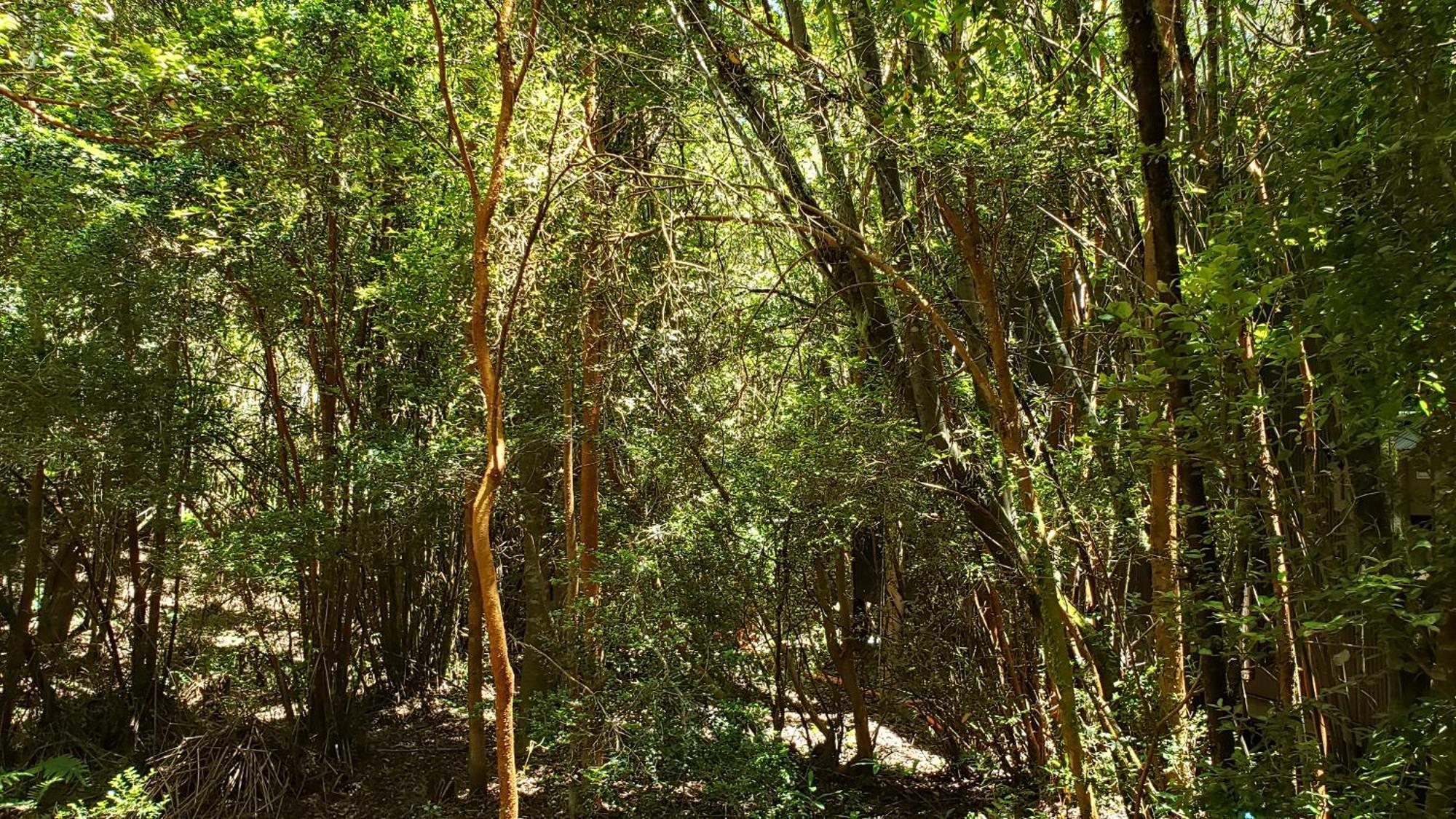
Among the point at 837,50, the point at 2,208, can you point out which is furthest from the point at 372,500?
the point at 837,50

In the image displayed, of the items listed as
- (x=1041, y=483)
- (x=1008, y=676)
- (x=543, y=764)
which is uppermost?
(x=1041, y=483)

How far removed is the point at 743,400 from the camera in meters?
3.99

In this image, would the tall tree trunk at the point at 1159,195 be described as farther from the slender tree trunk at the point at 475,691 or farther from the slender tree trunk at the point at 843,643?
the slender tree trunk at the point at 475,691

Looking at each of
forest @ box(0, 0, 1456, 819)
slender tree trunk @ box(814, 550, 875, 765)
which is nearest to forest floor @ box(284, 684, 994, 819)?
forest @ box(0, 0, 1456, 819)

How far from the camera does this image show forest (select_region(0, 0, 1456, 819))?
1.77 metres

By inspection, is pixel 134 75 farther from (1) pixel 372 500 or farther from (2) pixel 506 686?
(2) pixel 506 686

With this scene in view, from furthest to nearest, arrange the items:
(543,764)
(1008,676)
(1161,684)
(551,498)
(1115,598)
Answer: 1. (551,498)
2. (543,764)
3. (1008,676)
4. (1115,598)
5. (1161,684)

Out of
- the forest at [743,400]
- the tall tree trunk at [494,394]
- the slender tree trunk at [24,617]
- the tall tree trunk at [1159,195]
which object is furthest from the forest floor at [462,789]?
the tall tree trunk at [1159,195]

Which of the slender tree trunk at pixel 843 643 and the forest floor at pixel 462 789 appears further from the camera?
the slender tree trunk at pixel 843 643

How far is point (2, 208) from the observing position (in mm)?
4797

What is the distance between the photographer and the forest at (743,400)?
1.77m

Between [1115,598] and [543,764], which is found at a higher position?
[1115,598]

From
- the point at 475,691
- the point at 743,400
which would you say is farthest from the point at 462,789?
the point at 743,400

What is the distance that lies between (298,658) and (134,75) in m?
4.09
